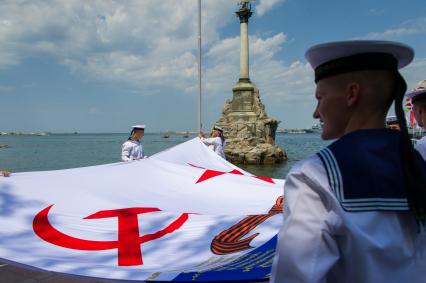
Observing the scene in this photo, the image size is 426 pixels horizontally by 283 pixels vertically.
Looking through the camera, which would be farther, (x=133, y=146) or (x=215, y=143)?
(x=215, y=143)

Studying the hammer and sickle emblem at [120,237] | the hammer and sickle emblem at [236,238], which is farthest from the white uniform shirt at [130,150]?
the hammer and sickle emblem at [236,238]

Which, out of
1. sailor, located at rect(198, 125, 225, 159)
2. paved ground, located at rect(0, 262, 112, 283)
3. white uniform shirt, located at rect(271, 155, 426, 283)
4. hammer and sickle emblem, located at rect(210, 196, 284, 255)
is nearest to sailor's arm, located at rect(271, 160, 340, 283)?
white uniform shirt, located at rect(271, 155, 426, 283)

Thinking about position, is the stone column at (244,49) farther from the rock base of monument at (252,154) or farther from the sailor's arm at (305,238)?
the sailor's arm at (305,238)

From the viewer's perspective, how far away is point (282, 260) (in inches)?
41.8

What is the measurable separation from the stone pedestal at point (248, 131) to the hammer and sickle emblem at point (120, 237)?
92.8 ft


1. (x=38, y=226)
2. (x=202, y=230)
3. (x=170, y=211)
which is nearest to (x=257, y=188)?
(x=170, y=211)

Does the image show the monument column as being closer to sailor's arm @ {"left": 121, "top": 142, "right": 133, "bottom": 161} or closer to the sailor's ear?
sailor's arm @ {"left": 121, "top": 142, "right": 133, "bottom": 161}

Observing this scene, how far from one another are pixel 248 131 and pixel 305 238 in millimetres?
32047

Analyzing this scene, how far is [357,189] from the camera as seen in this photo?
1071mm

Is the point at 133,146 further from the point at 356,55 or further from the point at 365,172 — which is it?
the point at 365,172

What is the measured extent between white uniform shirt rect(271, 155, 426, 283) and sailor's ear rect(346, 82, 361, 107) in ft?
0.92

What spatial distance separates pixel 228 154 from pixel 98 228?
95.4 ft

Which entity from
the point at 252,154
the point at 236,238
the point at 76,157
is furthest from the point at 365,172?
the point at 76,157

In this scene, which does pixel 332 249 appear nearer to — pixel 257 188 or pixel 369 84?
pixel 369 84
